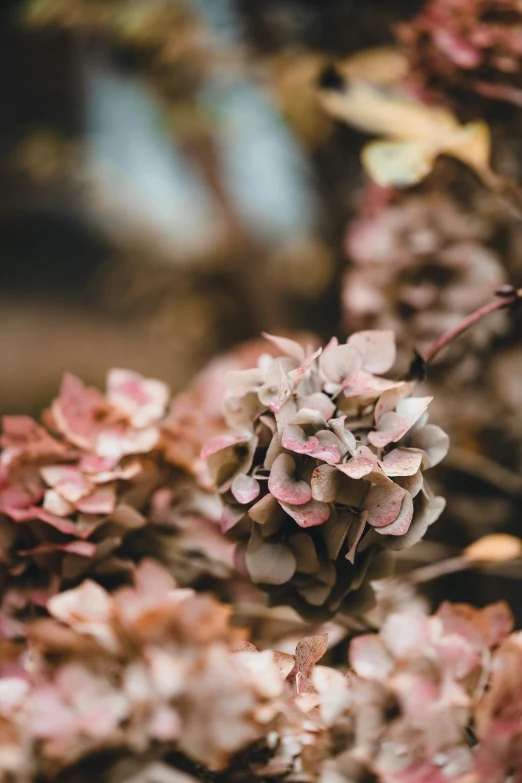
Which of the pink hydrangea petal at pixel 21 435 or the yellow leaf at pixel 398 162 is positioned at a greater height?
the yellow leaf at pixel 398 162

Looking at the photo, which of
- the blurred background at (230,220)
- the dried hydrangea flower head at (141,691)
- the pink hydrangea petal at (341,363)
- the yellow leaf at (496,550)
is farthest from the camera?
the blurred background at (230,220)

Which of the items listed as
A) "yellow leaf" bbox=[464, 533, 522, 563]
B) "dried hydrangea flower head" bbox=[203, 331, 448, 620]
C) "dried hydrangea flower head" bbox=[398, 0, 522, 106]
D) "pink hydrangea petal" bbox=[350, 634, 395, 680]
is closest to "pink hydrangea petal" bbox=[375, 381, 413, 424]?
"dried hydrangea flower head" bbox=[203, 331, 448, 620]

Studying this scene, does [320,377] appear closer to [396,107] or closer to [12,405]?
[396,107]

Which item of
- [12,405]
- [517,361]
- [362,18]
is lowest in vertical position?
[12,405]

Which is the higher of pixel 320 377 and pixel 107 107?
pixel 320 377

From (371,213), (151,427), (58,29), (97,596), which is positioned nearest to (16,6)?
(58,29)

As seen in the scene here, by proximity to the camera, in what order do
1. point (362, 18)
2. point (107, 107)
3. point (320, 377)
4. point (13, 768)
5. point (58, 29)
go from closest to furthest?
point (13, 768)
point (320, 377)
point (362, 18)
point (58, 29)
point (107, 107)

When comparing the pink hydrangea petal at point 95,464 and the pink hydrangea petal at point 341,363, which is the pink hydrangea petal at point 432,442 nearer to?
the pink hydrangea petal at point 341,363

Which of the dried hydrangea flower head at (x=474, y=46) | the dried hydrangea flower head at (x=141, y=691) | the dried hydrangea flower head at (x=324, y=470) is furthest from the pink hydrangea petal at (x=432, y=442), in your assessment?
the dried hydrangea flower head at (x=474, y=46)

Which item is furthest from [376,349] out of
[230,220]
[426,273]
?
[230,220]
